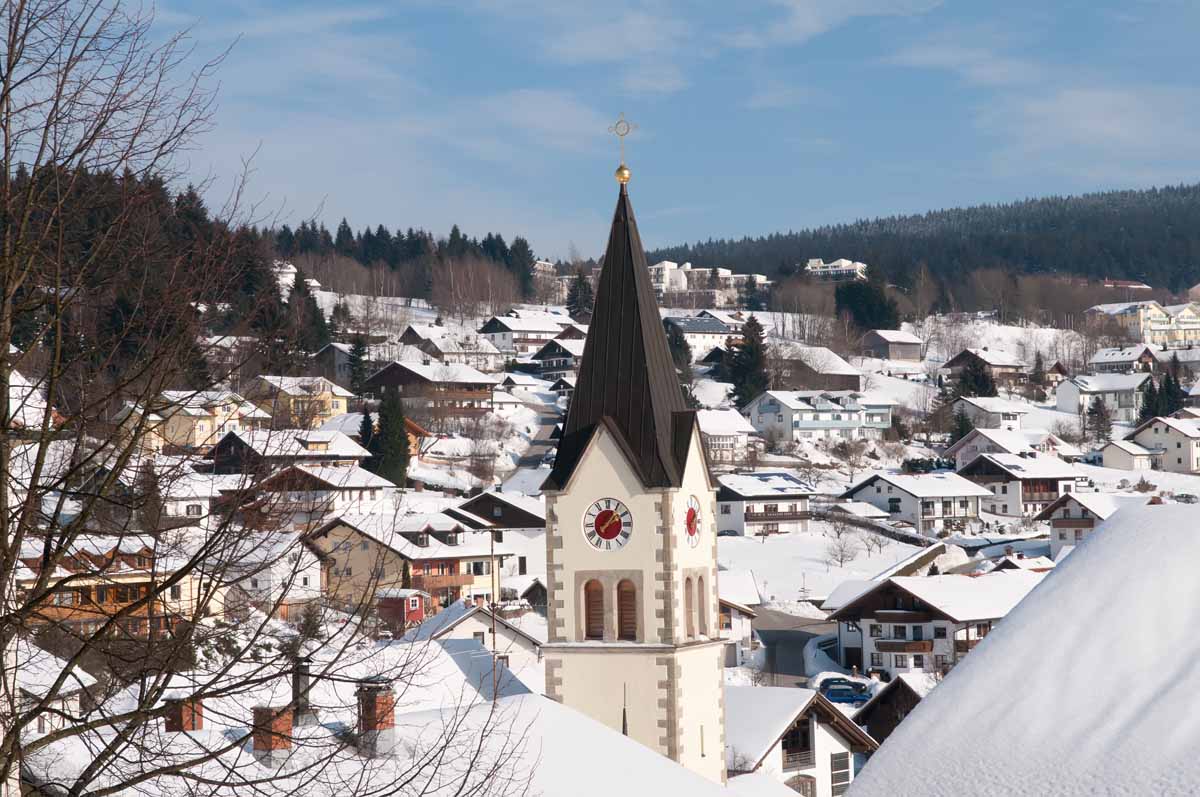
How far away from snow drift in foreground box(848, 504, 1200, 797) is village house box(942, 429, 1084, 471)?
87781 millimetres

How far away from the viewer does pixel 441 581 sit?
2367 inches

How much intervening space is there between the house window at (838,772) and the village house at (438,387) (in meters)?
Result: 64.7

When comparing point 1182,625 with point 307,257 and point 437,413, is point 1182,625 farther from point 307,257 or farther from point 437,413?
point 307,257

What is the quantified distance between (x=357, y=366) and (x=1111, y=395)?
60103 mm

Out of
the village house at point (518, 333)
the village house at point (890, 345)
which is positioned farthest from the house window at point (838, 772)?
the village house at point (890, 345)

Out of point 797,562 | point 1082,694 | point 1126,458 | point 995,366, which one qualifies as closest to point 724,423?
point 1126,458

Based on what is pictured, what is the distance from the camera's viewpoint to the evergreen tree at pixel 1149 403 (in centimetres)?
12519

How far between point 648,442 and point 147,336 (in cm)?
1797

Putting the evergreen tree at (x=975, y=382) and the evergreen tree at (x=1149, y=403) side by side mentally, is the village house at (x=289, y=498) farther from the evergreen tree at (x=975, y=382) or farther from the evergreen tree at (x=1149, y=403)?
the evergreen tree at (x=1149, y=403)

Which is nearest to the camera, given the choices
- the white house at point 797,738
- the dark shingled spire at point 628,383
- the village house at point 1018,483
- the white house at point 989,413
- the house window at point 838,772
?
the dark shingled spire at point 628,383

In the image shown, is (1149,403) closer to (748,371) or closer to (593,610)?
(748,371)

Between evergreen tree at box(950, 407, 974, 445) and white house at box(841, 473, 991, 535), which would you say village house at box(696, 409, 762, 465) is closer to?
white house at box(841, 473, 991, 535)

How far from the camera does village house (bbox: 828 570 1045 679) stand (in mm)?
54469

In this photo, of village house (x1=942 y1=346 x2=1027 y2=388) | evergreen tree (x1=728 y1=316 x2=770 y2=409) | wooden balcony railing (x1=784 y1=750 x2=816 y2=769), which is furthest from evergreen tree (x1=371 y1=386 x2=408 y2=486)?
village house (x1=942 y1=346 x2=1027 y2=388)
